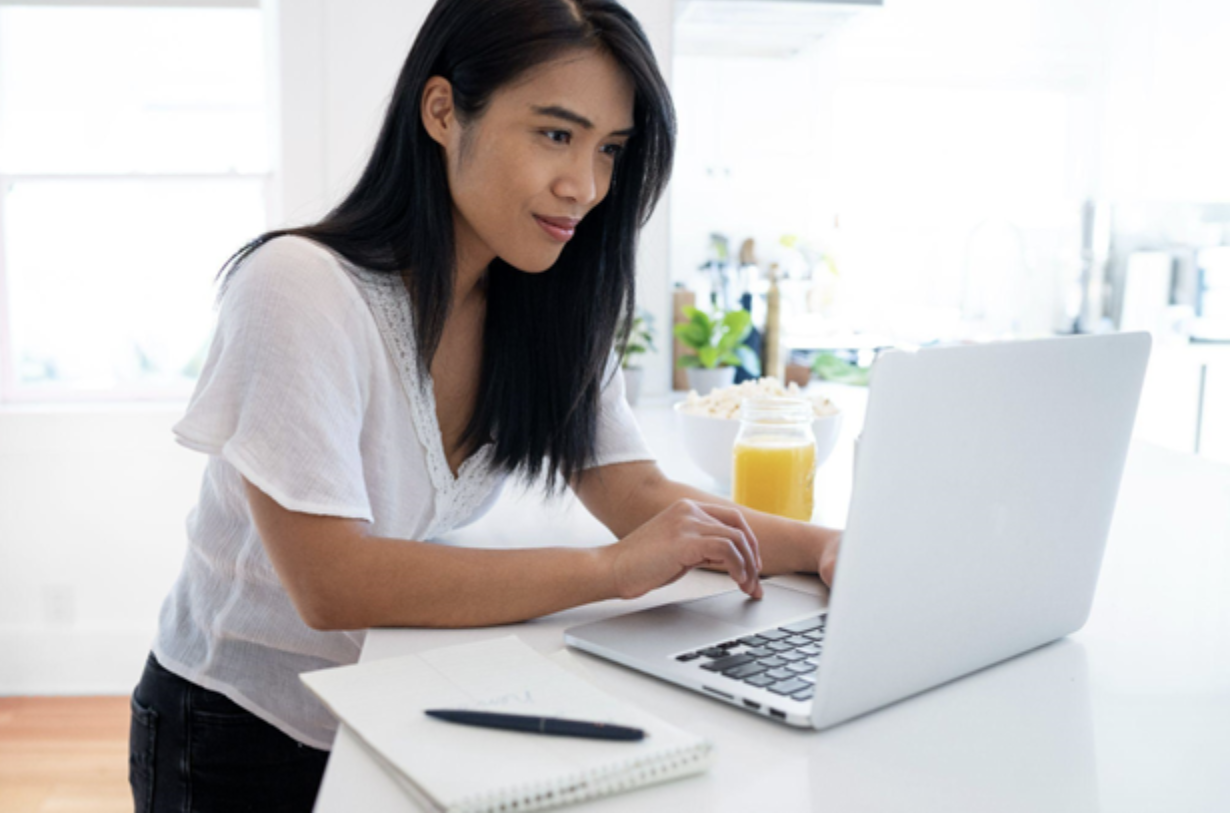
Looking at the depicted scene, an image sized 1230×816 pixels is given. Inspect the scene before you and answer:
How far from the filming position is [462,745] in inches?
25.5

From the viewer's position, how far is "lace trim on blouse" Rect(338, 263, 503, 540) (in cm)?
107

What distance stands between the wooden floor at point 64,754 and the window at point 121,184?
0.86 meters

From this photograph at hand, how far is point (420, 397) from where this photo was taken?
1092mm

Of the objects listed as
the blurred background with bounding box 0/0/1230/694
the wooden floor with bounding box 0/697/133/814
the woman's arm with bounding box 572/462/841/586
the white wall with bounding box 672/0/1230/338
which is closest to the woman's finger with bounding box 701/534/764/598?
the woman's arm with bounding box 572/462/841/586

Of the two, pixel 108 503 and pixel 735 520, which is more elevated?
pixel 735 520

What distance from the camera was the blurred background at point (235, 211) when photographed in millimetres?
2760

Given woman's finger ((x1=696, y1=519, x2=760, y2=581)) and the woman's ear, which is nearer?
woman's finger ((x1=696, y1=519, x2=760, y2=581))

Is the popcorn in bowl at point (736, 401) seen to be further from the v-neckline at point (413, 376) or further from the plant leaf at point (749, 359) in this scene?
the plant leaf at point (749, 359)

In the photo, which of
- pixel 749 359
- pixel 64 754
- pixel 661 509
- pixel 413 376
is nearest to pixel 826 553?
pixel 661 509

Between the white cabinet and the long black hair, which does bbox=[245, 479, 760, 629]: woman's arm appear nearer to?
the long black hair

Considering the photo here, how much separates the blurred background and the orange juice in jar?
111cm

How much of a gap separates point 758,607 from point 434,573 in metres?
0.30

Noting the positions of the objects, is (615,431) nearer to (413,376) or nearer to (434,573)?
(413,376)

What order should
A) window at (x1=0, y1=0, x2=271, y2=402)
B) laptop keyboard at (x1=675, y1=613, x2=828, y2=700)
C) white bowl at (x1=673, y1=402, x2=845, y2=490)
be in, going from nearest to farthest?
laptop keyboard at (x1=675, y1=613, x2=828, y2=700)
white bowl at (x1=673, y1=402, x2=845, y2=490)
window at (x1=0, y1=0, x2=271, y2=402)
